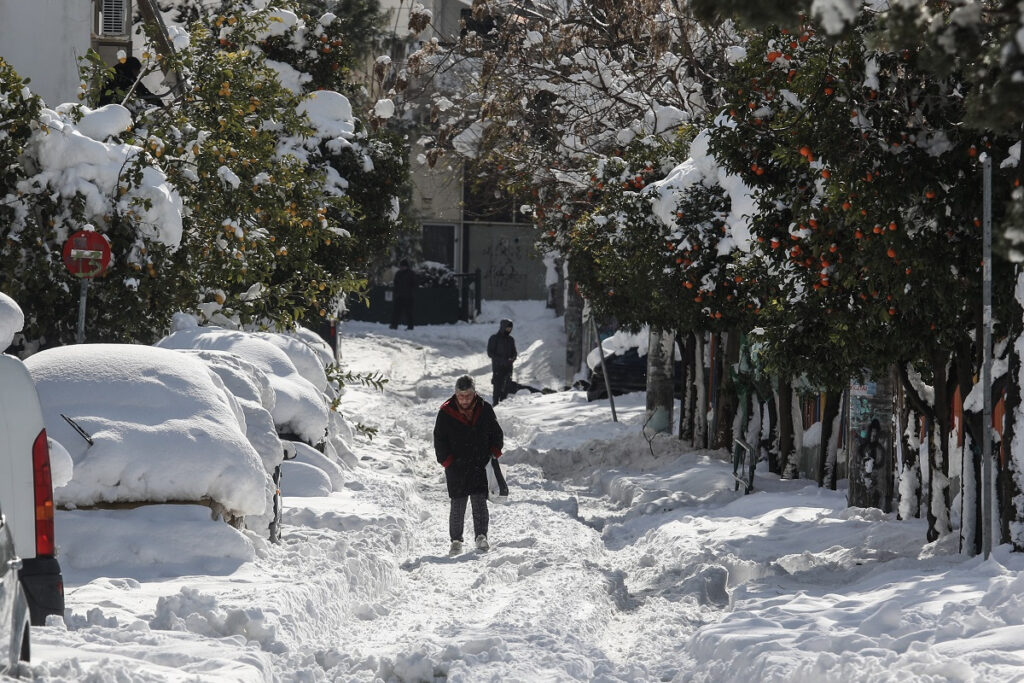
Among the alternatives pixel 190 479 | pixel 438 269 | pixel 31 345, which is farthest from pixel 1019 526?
pixel 438 269

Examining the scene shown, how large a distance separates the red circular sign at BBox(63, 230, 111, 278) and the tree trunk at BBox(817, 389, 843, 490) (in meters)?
6.69

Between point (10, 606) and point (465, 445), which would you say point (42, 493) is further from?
point (465, 445)

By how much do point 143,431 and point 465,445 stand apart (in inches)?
135

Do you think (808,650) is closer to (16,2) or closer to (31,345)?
(31,345)

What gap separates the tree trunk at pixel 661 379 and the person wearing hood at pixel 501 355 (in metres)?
5.48

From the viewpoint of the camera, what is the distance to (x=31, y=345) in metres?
13.1

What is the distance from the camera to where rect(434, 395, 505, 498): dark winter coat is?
37.2 ft

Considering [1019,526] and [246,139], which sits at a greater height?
[246,139]

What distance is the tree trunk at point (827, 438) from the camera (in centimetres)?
1335

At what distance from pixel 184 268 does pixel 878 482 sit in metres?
6.82

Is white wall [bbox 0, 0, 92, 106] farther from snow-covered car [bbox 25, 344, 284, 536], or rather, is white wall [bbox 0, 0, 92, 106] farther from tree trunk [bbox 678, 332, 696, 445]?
snow-covered car [bbox 25, 344, 284, 536]

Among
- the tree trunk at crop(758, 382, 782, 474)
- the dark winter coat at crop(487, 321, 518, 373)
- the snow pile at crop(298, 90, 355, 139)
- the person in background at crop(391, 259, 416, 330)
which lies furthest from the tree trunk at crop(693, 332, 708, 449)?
the person in background at crop(391, 259, 416, 330)

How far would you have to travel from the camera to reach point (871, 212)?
834 centimetres

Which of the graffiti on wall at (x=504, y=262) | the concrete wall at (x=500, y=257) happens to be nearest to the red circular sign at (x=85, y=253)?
the concrete wall at (x=500, y=257)
